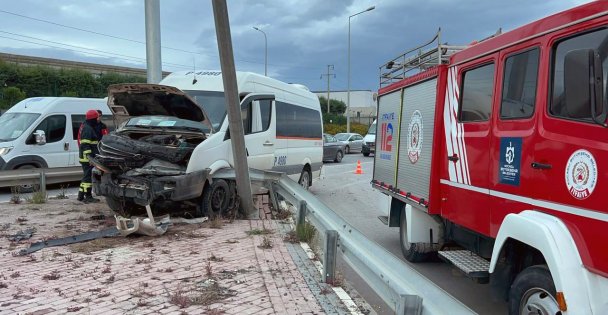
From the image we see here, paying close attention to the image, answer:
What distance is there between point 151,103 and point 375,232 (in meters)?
4.47

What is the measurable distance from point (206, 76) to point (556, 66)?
7.21 meters

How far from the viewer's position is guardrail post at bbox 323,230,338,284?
4.95 meters

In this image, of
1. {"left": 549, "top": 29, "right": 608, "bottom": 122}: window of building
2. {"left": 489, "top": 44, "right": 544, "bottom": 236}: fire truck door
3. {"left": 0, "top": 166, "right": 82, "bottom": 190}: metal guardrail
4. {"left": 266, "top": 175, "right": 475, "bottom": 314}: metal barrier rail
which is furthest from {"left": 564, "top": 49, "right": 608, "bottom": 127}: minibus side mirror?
{"left": 0, "top": 166, "right": 82, "bottom": 190}: metal guardrail

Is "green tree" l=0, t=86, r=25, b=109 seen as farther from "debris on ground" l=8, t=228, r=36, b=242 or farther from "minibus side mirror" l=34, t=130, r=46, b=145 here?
"debris on ground" l=8, t=228, r=36, b=242

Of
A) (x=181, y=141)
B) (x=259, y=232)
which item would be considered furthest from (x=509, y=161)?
(x=181, y=141)

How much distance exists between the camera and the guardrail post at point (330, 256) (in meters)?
4.95

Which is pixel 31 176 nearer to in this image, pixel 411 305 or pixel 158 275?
pixel 158 275

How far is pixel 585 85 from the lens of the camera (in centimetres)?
327

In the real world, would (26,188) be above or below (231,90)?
below

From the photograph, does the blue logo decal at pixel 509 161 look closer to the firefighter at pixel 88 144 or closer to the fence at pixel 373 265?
the fence at pixel 373 265

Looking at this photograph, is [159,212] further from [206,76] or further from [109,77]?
[109,77]

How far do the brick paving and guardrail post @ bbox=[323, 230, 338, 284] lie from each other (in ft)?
0.85

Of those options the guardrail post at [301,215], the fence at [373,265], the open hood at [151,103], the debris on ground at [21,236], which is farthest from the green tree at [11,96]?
the guardrail post at [301,215]

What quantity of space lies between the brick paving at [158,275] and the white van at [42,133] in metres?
4.71
